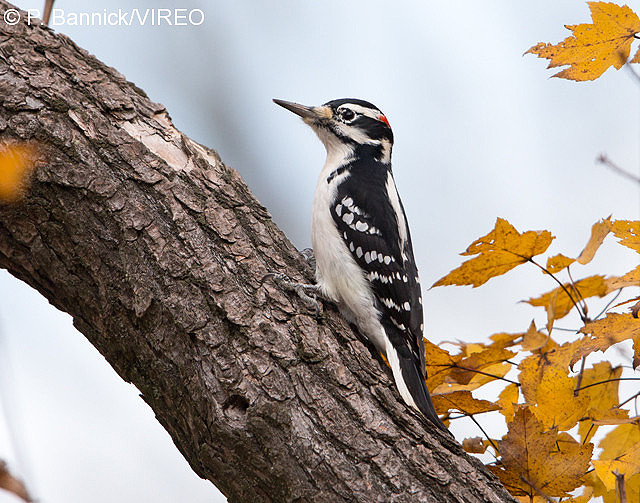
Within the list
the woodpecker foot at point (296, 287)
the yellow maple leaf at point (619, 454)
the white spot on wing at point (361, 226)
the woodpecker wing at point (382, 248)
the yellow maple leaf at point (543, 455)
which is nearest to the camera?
the yellow maple leaf at point (619, 454)

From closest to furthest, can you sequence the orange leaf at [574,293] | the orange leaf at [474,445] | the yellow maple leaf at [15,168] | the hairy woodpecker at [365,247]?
the yellow maple leaf at [15,168]
the orange leaf at [474,445]
the orange leaf at [574,293]
the hairy woodpecker at [365,247]

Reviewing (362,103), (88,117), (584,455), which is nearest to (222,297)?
(88,117)

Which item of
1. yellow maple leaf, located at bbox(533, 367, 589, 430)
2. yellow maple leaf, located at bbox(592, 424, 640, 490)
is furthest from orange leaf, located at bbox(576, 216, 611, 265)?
yellow maple leaf, located at bbox(592, 424, 640, 490)

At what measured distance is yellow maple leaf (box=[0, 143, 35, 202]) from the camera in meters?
2.17

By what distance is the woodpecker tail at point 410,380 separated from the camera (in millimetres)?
2379

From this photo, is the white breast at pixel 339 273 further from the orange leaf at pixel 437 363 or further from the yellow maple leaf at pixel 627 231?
the yellow maple leaf at pixel 627 231

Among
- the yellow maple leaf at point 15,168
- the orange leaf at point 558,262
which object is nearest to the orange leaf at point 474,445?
the orange leaf at point 558,262

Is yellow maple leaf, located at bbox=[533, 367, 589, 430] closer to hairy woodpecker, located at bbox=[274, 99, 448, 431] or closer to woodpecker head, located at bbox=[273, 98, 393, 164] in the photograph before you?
hairy woodpecker, located at bbox=[274, 99, 448, 431]

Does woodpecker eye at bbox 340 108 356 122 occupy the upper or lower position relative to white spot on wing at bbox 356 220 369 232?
upper

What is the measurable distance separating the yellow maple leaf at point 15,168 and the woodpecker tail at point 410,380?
1.43m

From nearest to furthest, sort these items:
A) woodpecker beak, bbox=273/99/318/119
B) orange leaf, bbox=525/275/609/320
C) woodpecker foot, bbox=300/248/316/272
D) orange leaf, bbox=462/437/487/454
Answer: orange leaf, bbox=462/437/487/454
orange leaf, bbox=525/275/609/320
woodpecker foot, bbox=300/248/316/272
woodpecker beak, bbox=273/99/318/119

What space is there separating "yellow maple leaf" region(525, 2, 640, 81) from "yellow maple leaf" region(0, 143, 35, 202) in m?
1.64

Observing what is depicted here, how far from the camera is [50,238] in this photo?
221 cm

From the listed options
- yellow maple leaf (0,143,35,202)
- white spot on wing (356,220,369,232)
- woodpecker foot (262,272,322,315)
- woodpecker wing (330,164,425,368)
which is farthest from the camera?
white spot on wing (356,220,369,232)
